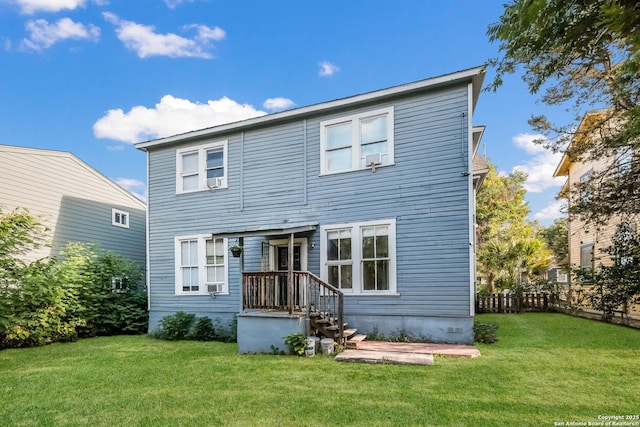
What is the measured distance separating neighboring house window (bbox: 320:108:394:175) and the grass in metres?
4.70

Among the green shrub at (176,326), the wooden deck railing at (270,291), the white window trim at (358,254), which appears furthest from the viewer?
the green shrub at (176,326)

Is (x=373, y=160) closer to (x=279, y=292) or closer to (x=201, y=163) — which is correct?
(x=279, y=292)

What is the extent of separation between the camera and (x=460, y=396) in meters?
4.72

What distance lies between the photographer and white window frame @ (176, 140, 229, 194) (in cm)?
1078

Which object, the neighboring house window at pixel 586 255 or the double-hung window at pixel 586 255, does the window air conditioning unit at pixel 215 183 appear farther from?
the neighboring house window at pixel 586 255

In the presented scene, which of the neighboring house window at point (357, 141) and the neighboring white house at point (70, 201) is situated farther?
the neighboring white house at point (70, 201)

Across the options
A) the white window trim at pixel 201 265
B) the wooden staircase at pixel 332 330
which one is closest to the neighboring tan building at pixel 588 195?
the wooden staircase at pixel 332 330

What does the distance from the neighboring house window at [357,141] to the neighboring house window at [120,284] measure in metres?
7.92

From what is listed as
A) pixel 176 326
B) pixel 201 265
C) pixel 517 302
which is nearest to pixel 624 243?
pixel 517 302

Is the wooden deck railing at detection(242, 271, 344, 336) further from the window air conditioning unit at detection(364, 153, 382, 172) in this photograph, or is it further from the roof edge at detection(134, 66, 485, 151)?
the roof edge at detection(134, 66, 485, 151)

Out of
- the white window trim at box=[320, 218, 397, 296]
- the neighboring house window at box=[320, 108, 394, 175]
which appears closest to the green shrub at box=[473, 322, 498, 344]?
the white window trim at box=[320, 218, 397, 296]

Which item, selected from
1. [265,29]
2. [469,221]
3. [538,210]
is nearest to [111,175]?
[265,29]

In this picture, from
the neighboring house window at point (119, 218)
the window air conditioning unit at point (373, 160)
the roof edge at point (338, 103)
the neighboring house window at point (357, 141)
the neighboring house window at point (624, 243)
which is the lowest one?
the neighboring house window at point (624, 243)

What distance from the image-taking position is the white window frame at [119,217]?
14.9m
